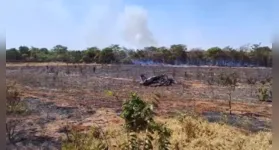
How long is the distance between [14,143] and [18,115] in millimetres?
616

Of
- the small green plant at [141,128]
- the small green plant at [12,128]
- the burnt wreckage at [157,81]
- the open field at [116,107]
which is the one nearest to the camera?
the small green plant at [141,128]

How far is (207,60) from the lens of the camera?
17.3 meters

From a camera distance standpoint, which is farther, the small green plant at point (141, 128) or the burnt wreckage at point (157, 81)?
the burnt wreckage at point (157, 81)

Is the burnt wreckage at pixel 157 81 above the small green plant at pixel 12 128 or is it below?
above

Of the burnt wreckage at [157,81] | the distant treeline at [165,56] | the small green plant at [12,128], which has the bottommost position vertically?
the small green plant at [12,128]

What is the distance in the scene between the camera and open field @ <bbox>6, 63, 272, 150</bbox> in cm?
462

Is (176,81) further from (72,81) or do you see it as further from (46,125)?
(46,125)

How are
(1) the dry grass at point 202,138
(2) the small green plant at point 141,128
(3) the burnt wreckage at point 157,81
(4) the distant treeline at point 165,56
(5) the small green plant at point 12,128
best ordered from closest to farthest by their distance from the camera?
(2) the small green plant at point 141,128 < (1) the dry grass at point 202,138 < (5) the small green plant at point 12,128 < (3) the burnt wreckage at point 157,81 < (4) the distant treeline at point 165,56

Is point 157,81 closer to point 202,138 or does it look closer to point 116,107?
point 116,107

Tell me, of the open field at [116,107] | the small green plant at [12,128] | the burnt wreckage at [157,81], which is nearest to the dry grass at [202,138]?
the open field at [116,107]

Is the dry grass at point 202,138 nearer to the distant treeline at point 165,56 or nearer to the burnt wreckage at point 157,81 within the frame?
the burnt wreckage at point 157,81

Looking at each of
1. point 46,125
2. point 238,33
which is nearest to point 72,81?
point 46,125

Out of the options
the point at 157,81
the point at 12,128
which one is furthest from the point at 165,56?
the point at 12,128

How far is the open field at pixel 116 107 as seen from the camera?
4.62m
